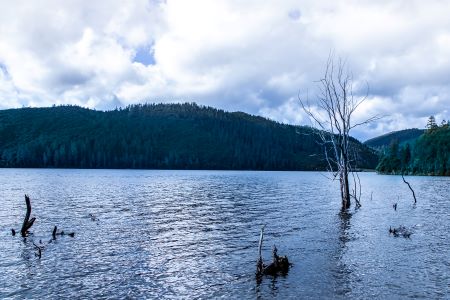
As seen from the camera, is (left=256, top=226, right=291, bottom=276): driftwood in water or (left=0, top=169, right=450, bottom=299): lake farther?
(left=256, top=226, right=291, bottom=276): driftwood in water

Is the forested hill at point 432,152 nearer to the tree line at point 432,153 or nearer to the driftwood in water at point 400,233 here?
the tree line at point 432,153

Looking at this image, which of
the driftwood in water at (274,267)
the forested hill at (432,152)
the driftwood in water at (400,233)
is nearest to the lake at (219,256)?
the driftwood in water at (274,267)

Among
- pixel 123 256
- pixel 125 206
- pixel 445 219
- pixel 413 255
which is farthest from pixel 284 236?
pixel 125 206

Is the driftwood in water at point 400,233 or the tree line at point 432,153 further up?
the tree line at point 432,153

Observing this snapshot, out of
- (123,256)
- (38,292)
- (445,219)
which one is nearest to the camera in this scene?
(38,292)

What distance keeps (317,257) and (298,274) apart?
13.4ft

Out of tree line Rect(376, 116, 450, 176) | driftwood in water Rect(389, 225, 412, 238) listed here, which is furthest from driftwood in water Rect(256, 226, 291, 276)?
tree line Rect(376, 116, 450, 176)

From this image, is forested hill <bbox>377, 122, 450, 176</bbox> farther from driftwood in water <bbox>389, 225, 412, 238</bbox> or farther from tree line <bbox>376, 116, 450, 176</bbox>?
driftwood in water <bbox>389, 225, 412, 238</bbox>

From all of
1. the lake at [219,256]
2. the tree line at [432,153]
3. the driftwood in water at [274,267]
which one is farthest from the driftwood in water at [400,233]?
the tree line at [432,153]

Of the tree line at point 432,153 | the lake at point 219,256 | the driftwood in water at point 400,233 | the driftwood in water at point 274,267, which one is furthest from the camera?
the tree line at point 432,153

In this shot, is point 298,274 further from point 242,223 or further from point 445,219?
point 445,219

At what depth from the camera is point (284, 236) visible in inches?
1223

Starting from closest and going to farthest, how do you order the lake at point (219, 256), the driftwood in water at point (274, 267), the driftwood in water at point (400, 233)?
the lake at point (219, 256)
the driftwood in water at point (274, 267)
the driftwood in water at point (400, 233)

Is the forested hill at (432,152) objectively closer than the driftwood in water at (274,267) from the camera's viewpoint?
No
